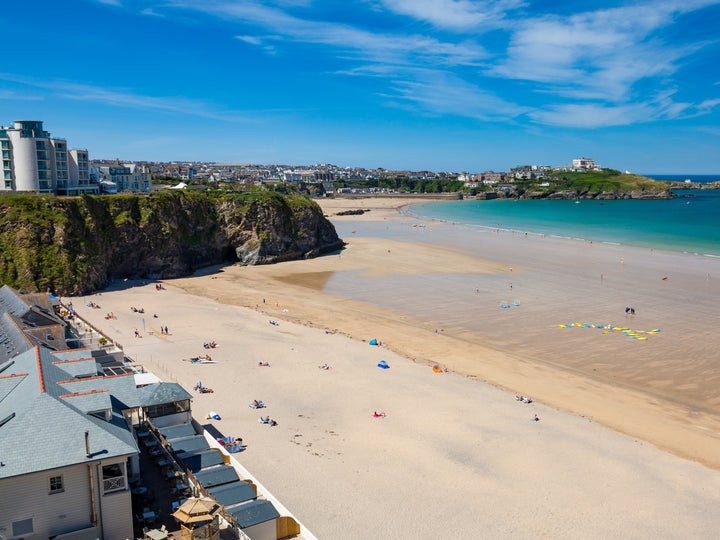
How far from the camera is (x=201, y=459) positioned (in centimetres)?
1439

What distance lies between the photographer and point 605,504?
45.7ft

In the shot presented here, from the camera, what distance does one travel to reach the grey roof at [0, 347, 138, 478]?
1007 centimetres

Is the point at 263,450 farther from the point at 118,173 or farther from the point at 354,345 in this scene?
the point at 118,173

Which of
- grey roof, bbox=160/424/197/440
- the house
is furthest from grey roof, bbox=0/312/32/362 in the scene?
the house

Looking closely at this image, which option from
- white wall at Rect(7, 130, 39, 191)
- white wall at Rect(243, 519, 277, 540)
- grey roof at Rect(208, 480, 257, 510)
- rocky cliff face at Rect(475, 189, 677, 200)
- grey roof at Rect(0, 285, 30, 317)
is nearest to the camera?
white wall at Rect(243, 519, 277, 540)

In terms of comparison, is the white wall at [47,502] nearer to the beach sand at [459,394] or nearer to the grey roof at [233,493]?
the grey roof at [233,493]

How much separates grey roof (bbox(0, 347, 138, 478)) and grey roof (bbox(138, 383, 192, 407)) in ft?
11.6

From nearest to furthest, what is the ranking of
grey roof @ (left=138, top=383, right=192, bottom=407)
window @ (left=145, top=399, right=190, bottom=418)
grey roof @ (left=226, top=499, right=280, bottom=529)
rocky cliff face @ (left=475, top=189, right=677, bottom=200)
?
Answer: grey roof @ (left=226, top=499, right=280, bottom=529)
grey roof @ (left=138, top=383, right=192, bottom=407)
window @ (left=145, top=399, right=190, bottom=418)
rocky cliff face @ (left=475, top=189, right=677, bottom=200)

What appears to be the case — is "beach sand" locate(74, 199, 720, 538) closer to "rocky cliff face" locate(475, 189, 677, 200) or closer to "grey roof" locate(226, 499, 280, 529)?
"grey roof" locate(226, 499, 280, 529)

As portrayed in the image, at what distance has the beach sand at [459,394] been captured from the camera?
13.7 metres

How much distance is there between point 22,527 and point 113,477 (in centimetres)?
182

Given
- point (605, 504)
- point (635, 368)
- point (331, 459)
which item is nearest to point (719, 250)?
point (635, 368)

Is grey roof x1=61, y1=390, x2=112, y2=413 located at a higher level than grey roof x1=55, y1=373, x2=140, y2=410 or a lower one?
higher

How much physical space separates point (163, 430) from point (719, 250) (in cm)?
6895
